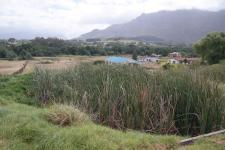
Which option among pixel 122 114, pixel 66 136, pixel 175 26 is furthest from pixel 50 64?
pixel 175 26

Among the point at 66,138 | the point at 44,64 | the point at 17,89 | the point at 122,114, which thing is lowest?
the point at 17,89

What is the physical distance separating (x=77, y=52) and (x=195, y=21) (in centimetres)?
9523

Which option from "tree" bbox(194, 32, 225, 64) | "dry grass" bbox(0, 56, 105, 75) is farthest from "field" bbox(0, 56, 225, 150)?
"tree" bbox(194, 32, 225, 64)

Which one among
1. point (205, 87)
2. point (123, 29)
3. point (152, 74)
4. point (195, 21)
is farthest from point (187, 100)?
point (123, 29)

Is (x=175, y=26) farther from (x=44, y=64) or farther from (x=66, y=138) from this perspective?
(x=66, y=138)

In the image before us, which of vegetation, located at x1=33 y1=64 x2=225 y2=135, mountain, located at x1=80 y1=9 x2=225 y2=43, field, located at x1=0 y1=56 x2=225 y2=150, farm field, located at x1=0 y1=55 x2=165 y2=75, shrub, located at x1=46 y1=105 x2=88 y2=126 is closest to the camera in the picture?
field, located at x1=0 y1=56 x2=225 y2=150

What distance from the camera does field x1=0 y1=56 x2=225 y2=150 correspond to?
15.9ft

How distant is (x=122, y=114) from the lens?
7148 millimetres

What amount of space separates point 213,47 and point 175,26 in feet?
301

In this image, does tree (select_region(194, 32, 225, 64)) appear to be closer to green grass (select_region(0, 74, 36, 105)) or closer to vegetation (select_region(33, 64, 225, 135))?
green grass (select_region(0, 74, 36, 105))

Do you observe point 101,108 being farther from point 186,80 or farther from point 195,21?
point 195,21

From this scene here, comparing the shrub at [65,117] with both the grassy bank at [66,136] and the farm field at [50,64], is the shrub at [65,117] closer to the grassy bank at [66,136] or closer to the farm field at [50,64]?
the grassy bank at [66,136]

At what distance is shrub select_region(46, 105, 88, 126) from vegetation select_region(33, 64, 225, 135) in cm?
149

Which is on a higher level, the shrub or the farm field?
the shrub
